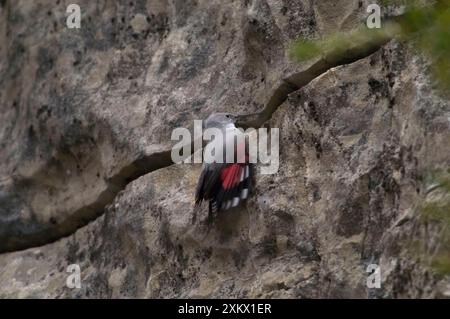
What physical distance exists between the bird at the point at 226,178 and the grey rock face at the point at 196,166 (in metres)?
0.10

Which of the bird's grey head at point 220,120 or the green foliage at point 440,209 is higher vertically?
the bird's grey head at point 220,120

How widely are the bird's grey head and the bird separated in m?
0.09

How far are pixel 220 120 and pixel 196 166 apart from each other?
358 mm

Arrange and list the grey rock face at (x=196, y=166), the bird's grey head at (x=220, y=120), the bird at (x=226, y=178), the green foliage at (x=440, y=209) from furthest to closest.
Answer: the bird's grey head at (x=220, y=120) < the bird at (x=226, y=178) < the grey rock face at (x=196, y=166) < the green foliage at (x=440, y=209)

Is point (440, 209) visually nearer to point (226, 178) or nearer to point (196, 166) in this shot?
point (226, 178)

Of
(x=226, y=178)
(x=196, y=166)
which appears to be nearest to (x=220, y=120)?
(x=196, y=166)

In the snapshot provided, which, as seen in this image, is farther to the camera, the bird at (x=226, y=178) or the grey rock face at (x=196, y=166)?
the bird at (x=226, y=178)

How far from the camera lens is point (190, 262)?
631cm

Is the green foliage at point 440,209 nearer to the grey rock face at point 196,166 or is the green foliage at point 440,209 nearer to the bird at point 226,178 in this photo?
the grey rock face at point 196,166

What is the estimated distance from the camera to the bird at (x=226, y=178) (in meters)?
6.15

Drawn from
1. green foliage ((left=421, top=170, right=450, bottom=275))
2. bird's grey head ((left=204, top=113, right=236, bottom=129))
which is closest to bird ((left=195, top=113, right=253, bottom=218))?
bird's grey head ((left=204, top=113, right=236, bottom=129))

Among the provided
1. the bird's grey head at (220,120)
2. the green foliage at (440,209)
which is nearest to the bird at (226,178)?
the bird's grey head at (220,120)

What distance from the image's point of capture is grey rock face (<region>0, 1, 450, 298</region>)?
5461mm

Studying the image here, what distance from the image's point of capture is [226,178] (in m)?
6.17
